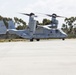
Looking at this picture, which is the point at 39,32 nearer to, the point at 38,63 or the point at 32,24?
the point at 32,24

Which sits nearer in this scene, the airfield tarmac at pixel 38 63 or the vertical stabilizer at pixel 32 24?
the airfield tarmac at pixel 38 63

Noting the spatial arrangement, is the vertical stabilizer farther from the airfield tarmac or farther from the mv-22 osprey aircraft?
the airfield tarmac

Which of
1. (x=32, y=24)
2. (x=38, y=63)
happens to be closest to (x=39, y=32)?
(x=32, y=24)

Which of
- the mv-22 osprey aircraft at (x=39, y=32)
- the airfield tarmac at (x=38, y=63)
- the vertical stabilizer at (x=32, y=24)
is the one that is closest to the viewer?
the airfield tarmac at (x=38, y=63)

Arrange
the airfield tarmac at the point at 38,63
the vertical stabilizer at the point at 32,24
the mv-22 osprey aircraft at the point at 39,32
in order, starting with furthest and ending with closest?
the mv-22 osprey aircraft at the point at 39,32 → the vertical stabilizer at the point at 32,24 → the airfield tarmac at the point at 38,63

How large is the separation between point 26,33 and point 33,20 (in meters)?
3.33

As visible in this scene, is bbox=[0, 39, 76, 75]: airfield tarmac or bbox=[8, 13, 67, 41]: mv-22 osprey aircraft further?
bbox=[8, 13, 67, 41]: mv-22 osprey aircraft

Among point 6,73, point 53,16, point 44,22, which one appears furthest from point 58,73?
point 44,22

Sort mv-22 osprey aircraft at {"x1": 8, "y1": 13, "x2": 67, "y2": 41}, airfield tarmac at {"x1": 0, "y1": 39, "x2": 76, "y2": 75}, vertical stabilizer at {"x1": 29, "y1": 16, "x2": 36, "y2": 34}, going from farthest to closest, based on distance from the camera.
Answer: mv-22 osprey aircraft at {"x1": 8, "y1": 13, "x2": 67, "y2": 41}
vertical stabilizer at {"x1": 29, "y1": 16, "x2": 36, "y2": 34}
airfield tarmac at {"x1": 0, "y1": 39, "x2": 76, "y2": 75}

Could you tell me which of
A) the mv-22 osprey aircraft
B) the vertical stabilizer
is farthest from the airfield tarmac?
the mv-22 osprey aircraft

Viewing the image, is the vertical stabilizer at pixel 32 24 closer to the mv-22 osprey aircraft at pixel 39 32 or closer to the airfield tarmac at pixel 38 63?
the mv-22 osprey aircraft at pixel 39 32

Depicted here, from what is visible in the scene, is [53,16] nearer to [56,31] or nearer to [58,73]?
[56,31]

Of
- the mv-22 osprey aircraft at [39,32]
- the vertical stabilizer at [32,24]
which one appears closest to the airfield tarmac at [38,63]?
the vertical stabilizer at [32,24]

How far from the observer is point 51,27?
70.4 metres
